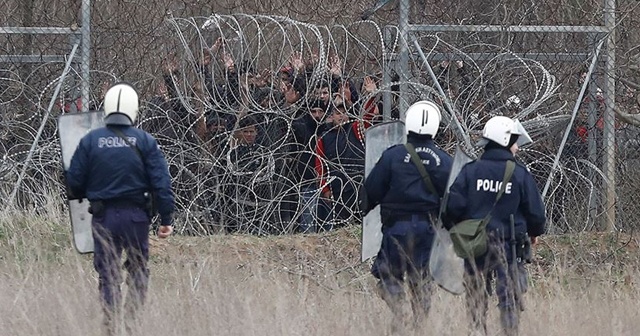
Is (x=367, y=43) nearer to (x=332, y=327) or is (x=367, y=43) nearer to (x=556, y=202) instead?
(x=556, y=202)

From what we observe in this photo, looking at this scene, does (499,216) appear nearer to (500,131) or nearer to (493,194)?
(493,194)

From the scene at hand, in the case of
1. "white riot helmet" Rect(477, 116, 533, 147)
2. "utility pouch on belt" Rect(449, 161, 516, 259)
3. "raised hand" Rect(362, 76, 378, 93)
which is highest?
"raised hand" Rect(362, 76, 378, 93)

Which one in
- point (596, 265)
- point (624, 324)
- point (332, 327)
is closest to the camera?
point (332, 327)

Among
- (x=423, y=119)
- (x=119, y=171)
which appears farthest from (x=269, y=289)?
(x=423, y=119)

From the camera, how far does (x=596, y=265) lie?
10.0 metres

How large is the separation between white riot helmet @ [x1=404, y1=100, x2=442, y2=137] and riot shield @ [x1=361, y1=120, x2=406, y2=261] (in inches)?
28.2

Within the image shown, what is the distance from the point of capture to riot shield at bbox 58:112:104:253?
7.80 m

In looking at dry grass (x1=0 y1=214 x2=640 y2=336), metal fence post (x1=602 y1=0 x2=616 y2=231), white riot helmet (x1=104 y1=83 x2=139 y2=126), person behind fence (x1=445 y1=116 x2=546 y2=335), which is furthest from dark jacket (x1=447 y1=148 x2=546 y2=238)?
metal fence post (x1=602 y1=0 x2=616 y2=231)

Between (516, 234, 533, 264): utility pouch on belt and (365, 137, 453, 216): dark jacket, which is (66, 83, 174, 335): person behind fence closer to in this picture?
(365, 137, 453, 216): dark jacket

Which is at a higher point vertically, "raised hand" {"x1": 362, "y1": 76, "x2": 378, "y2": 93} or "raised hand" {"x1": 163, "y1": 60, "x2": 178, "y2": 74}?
"raised hand" {"x1": 163, "y1": 60, "x2": 178, "y2": 74}

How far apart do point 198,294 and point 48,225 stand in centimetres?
291

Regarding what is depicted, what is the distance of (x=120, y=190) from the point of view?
7117 millimetres

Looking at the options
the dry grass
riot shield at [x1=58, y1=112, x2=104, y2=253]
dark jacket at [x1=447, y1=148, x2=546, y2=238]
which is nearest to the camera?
the dry grass

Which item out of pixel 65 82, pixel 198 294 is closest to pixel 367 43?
pixel 65 82
